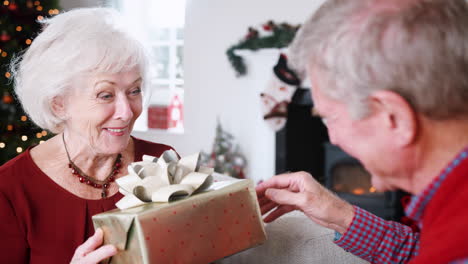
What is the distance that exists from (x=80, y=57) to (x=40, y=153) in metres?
0.35

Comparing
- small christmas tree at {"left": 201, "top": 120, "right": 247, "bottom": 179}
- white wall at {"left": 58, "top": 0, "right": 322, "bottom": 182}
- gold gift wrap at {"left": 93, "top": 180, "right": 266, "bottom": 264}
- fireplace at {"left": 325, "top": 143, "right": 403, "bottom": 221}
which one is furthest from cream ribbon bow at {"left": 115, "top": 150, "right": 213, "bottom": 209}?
small christmas tree at {"left": 201, "top": 120, "right": 247, "bottom": 179}

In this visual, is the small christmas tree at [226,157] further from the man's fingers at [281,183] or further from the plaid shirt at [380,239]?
the plaid shirt at [380,239]

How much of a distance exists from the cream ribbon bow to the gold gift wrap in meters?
0.02

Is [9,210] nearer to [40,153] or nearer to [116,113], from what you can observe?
[40,153]

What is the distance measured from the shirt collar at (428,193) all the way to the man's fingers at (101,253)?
623mm

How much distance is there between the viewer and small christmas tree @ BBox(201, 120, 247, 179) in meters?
4.61

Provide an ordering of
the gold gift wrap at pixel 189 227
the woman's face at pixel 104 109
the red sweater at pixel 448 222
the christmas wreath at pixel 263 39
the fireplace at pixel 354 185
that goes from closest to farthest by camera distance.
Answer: the red sweater at pixel 448 222, the gold gift wrap at pixel 189 227, the woman's face at pixel 104 109, the fireplace at pixel 354 185, the christmas wreath at pixel 263 39

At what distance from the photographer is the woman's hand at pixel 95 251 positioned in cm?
109

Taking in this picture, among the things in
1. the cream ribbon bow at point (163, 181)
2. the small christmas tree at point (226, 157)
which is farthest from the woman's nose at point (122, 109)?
the small christmas tree at point (226, 157)

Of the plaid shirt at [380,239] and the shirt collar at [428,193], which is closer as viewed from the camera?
the shirt collar at [428,193]

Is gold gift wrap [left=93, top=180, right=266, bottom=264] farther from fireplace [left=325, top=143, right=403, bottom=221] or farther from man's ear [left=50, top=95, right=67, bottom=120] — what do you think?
fireplace [left=325, top=143, right=403, bottom=221]

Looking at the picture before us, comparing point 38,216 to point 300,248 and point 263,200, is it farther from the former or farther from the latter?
point 300,248

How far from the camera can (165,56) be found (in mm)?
5668

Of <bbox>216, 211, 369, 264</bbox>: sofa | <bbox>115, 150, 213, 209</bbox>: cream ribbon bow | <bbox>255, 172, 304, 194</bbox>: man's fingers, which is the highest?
<bbox>115, 150, 213, 209</bbox>: cream ribbon bow
